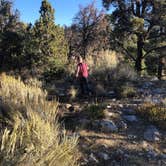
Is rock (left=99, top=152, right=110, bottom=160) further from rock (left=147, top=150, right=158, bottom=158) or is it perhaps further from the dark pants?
the dark pants

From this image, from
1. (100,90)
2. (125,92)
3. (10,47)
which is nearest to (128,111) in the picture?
(125,92)

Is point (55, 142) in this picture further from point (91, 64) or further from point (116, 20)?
point (116, 20)

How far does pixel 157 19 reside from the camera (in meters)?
23.5

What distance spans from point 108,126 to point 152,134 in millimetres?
1014

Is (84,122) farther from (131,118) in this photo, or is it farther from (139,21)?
(139,21)

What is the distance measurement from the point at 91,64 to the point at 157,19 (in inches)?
370

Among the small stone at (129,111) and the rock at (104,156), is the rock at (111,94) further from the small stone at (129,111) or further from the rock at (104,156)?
the rock at (104,156)

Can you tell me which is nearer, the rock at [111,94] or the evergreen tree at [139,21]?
the rock at [111,94]

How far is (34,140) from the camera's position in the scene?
19.7ft

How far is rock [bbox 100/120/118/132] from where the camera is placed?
8531mm

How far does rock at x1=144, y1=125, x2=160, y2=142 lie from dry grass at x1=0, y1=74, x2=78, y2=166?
87.9 inches

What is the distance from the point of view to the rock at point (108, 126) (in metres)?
8.53

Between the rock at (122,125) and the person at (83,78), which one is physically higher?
the person at (83,78)

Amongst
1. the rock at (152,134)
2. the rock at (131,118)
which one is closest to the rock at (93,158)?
the rock at (152,134)
